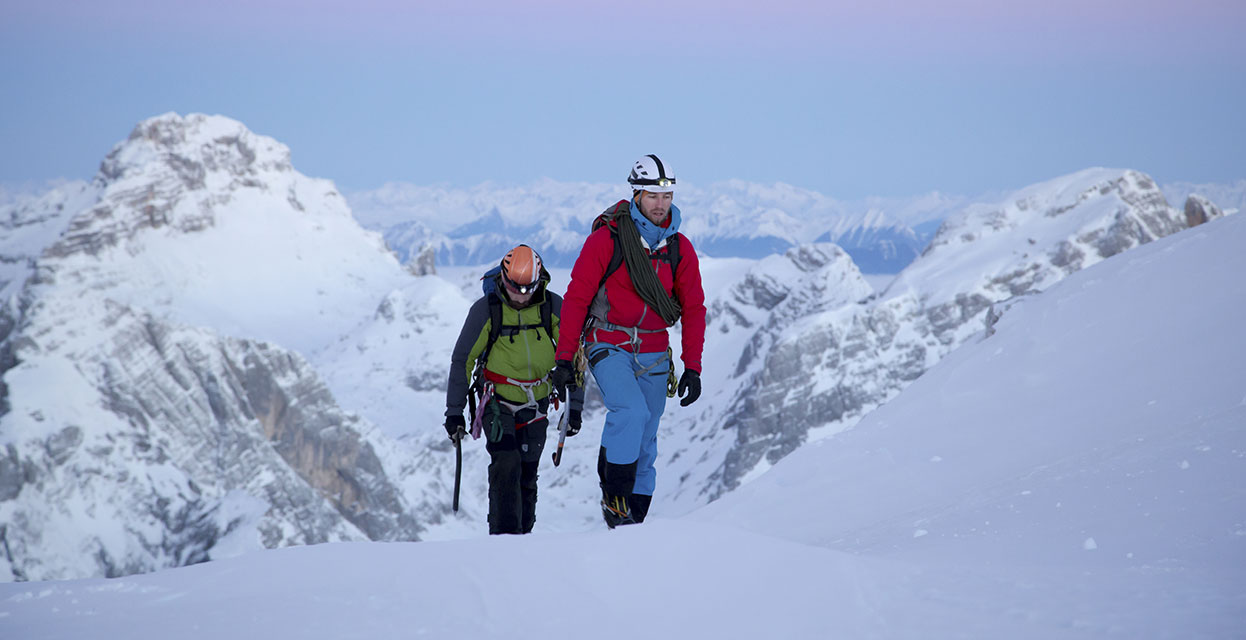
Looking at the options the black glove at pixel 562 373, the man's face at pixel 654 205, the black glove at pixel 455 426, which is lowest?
the black glove at pixel 455 426

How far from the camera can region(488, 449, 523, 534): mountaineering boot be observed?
11.0 meters

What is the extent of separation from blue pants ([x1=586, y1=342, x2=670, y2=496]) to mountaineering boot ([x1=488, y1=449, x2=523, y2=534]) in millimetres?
1743

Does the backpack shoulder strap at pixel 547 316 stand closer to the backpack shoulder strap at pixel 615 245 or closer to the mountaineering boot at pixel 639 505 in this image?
the backpack shoulder strap at pixel 615 245

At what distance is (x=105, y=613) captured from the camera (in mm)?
6324

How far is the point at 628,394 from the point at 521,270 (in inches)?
80.1

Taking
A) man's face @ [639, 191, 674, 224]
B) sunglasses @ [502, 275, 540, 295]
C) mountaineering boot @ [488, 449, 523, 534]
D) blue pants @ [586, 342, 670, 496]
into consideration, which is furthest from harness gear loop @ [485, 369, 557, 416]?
man's face @ [639, 191, 674, 224]

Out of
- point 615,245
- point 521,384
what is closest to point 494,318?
point 521,384

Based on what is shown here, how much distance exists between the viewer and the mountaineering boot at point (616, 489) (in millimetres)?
9648

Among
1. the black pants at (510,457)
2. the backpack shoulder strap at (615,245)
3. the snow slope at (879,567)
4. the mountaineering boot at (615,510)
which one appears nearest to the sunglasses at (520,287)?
the backpack shoulder strap at (615,245)

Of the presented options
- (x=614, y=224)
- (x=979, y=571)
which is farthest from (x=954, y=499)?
(x=614, y=224)

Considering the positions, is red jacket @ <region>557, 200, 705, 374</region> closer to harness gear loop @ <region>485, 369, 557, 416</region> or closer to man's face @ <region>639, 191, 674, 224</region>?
man's face @ <region>639, 191, 674, 224</region>

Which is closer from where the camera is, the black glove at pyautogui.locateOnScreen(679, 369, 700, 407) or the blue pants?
the blue pants

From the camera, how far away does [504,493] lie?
11047 mm

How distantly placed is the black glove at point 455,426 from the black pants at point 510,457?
34 centimetres
